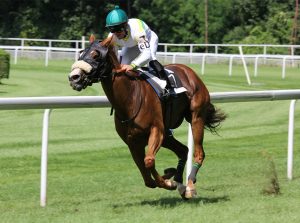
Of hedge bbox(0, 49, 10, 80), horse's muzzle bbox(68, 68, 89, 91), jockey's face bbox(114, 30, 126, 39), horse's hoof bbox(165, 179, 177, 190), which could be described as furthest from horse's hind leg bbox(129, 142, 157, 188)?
hedge bbox(0, 49, 10, 80)

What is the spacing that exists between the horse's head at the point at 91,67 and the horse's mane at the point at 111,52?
3 centimetres

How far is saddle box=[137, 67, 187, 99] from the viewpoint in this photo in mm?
6474

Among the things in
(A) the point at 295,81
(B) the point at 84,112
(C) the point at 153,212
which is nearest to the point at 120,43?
(C) the point at 153,212

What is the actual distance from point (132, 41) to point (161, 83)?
44 centimetres

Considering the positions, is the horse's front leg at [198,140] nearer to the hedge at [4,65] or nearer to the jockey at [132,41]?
the jockey at [132,41]

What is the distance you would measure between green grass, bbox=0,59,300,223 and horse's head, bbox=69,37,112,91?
3.44 ft

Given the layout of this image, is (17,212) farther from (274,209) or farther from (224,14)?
(224,14)

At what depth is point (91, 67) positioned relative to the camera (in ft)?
19.3

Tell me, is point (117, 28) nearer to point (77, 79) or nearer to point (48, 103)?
point (77, 79)

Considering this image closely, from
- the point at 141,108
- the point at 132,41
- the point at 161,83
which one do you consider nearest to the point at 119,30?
the point at 132,41

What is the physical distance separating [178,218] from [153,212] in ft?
1.02

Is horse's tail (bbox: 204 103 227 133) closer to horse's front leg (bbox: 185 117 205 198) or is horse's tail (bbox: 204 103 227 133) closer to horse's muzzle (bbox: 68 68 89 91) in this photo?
horse's front leg (bbox: 185 117 205 198)

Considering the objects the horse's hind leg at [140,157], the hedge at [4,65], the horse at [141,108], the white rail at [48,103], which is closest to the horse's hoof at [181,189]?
the horse at [141,108]

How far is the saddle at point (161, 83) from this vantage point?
6.47 meters
